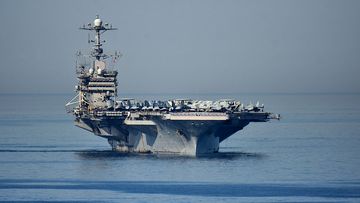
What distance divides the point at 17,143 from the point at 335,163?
2977 cm

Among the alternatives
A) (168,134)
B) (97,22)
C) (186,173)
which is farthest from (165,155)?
(97,22)

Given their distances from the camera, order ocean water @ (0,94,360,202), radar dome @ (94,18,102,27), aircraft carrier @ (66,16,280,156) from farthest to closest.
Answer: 1. radar dome @ (94,18,102,27)
2. aircraft carrier @ (66,16,280,156)
3. ocean water @ (0,94,360,202)

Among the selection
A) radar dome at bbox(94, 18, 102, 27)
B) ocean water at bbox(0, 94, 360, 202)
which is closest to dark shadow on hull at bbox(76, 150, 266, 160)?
ocean water at bbox(0, 94, 360, 202)

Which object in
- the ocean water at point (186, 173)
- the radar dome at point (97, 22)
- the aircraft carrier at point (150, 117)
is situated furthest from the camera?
the radar dome at point (97, 22)

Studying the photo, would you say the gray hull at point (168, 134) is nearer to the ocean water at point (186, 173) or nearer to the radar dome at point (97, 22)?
the ocean water at point (186, 173)

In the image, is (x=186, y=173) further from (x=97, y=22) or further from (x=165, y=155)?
(x=97, y=22)

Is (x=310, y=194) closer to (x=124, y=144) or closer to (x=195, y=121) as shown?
(x=195, y=121)

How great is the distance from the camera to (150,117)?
7156cm

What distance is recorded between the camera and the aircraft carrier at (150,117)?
6925 cm

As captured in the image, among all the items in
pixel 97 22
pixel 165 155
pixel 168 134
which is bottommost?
pixel 165 155

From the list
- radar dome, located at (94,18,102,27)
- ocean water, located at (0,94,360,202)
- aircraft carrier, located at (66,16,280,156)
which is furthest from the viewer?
radar dome, located at (94,18,102,27)

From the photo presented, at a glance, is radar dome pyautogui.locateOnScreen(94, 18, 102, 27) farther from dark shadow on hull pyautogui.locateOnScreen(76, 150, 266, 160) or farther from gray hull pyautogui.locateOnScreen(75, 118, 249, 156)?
dark shadow on hull pyautogui.locateOnScreen(76, 150, 266, 160)

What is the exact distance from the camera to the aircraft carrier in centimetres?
6925

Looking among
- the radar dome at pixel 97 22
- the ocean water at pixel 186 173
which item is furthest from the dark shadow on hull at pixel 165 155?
the radar dome at pixel 97 22
